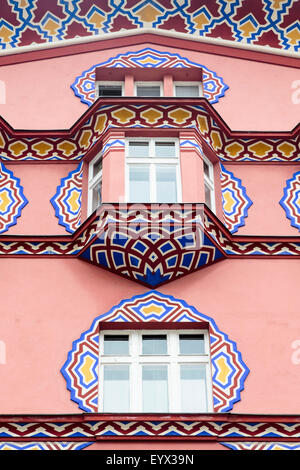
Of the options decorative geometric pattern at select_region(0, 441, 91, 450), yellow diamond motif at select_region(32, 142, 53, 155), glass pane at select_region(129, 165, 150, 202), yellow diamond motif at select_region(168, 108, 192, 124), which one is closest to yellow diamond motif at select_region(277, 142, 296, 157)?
yellow diamond motif at select_region(168, 108, 192, 124)

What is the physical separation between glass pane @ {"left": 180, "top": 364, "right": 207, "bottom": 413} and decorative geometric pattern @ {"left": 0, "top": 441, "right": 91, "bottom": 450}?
157 cm

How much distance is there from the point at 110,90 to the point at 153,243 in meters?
4.59

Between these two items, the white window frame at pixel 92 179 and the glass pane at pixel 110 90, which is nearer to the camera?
the white window frame at pixel 92 179

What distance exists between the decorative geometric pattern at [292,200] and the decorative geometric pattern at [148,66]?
7.60ft

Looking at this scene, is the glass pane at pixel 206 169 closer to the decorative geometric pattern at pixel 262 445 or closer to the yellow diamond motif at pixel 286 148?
the yellow diamond motif at pixel 286 148

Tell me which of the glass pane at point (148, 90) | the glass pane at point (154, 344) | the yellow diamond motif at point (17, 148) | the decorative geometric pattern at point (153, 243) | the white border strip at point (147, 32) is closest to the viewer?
the glass pane at point (154, 344)

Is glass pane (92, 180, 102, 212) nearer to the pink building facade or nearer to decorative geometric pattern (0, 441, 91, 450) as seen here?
the pink building facade

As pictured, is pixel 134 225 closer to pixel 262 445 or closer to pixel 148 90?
pixel 262 445

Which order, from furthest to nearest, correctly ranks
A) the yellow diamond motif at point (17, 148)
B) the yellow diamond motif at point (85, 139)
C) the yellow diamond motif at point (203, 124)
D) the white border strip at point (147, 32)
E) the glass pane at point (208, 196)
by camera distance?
the white border strip at point (147, 32) < the yellow diamond motif at point (17, 148) < the yellow diamond motif at point (85, 139) < the yellow diamond motif at point (203, 124) < the glass pane at point (208, 196)

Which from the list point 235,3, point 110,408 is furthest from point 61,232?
point 235,3

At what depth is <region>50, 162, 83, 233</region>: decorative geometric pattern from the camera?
48.2ft

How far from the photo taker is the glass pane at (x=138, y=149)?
586 inches

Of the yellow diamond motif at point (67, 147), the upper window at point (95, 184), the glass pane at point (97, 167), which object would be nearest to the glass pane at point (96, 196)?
the upper window at point (95, 184)

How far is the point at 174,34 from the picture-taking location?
17.9 meters
